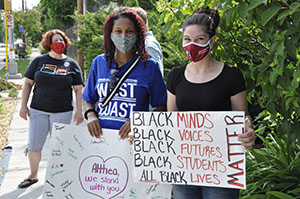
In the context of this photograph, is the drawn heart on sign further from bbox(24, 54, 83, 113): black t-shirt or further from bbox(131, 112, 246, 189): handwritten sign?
bbox(24, 54, 83, 113): black t-shirt

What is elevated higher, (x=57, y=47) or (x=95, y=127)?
(x=57, y=47)

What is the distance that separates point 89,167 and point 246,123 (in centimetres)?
124

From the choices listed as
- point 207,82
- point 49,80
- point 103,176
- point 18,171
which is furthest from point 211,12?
point 18,171

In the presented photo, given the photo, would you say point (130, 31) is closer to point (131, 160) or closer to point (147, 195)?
point (131, 160)

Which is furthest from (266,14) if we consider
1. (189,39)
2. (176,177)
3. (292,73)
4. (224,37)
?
(176,177)

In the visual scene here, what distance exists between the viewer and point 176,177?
2.64 meters

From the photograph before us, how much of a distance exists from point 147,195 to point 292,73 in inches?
Answer: 52.3

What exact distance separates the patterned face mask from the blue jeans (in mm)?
1030

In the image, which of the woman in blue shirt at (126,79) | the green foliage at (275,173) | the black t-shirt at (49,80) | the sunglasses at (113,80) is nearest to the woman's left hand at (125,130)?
the woman in blue shirt at (126,79)

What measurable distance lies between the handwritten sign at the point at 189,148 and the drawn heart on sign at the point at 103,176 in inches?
10.1

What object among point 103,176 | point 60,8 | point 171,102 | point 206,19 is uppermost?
point 60,8

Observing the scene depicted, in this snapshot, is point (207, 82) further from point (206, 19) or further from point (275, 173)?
point (275, 173)

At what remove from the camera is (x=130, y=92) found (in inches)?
116

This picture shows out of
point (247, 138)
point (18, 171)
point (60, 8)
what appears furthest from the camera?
point (60, 8)
